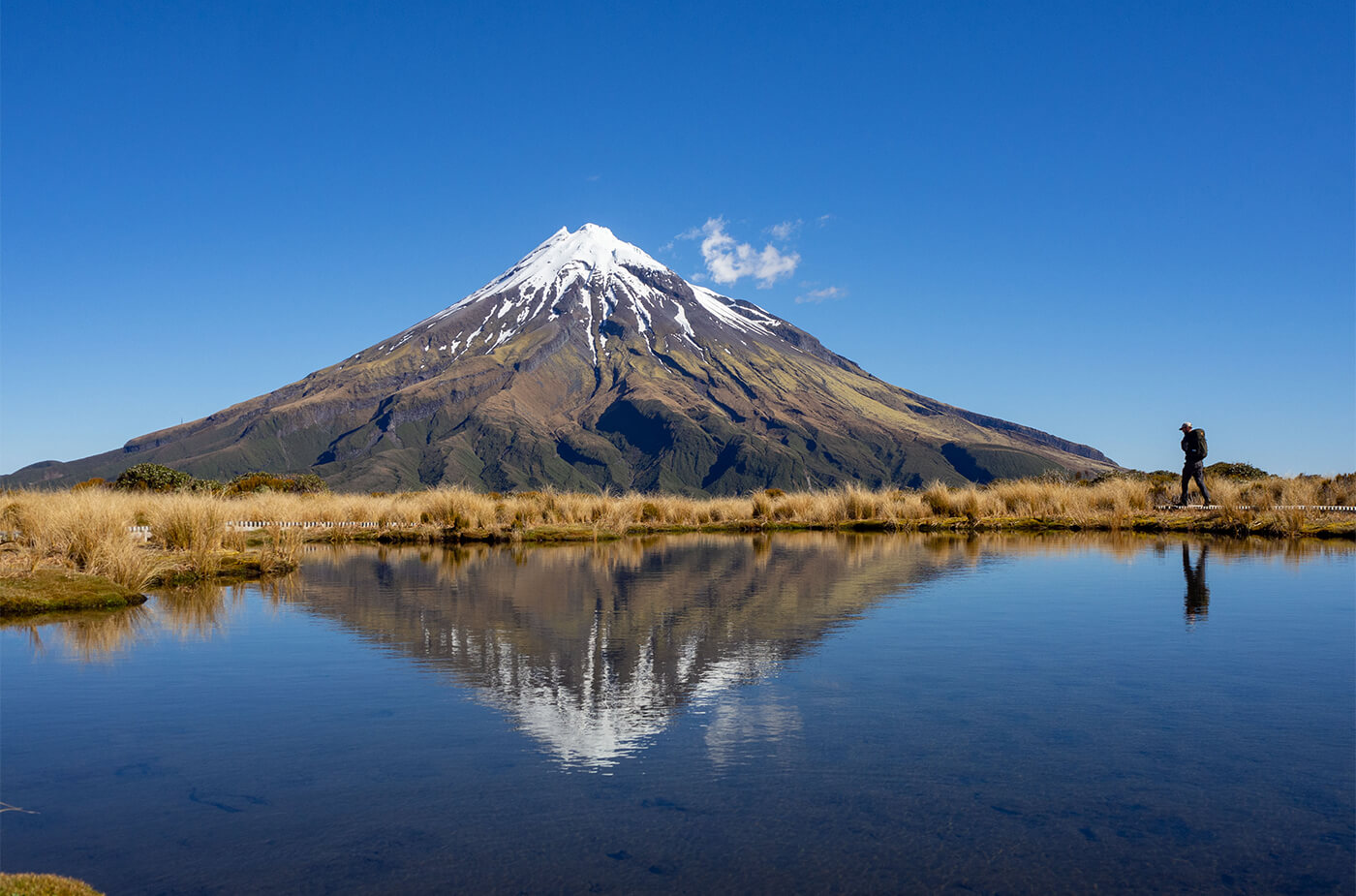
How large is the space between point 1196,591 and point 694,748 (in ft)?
35.1

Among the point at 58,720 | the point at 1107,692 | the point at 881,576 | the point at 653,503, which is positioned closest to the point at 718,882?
the point at 1107,692

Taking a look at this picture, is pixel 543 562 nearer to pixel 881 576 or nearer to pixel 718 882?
pixel 881 576

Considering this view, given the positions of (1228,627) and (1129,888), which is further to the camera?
(1228,627)

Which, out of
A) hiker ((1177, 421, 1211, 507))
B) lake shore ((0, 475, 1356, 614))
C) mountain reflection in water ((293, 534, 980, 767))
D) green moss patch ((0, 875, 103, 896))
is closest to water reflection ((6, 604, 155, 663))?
lake shore ((0, 475, 1356, 614))

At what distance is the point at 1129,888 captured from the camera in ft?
14.4

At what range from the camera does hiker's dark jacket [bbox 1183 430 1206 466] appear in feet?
90.0

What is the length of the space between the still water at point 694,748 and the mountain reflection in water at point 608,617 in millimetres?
72

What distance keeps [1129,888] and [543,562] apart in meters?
17.0

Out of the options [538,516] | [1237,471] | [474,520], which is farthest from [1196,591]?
[1237,471]

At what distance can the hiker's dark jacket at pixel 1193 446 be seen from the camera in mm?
27438

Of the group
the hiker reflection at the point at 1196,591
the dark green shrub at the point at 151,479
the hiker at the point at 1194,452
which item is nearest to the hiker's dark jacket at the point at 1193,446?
the hiker at the point at 1194,452

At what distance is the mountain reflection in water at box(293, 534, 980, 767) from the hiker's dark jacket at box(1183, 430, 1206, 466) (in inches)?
375

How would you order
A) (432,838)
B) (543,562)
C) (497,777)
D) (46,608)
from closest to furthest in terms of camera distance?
(432,838) < (497,777) < (46,608) < (543,562)

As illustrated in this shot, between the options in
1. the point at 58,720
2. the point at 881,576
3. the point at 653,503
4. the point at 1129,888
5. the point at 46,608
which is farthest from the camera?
the point at 653,503
